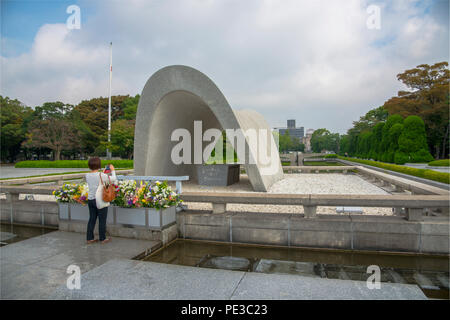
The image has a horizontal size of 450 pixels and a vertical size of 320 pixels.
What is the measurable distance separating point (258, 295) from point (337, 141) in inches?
4464

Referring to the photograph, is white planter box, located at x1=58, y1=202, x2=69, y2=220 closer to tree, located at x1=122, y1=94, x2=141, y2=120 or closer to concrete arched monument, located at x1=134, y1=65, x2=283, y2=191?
concrete arched monument, located at x1=134, y1=65, x2=283, y2=191

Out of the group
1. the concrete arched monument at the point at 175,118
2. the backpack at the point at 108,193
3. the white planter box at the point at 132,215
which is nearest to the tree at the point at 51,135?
the concrete arched monument at the point at 175,118

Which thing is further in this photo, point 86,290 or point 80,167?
point 80,167

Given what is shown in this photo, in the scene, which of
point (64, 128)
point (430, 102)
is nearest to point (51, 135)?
point (64, 128)

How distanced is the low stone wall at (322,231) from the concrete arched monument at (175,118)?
13.8 feet

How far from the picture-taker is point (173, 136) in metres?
12.7

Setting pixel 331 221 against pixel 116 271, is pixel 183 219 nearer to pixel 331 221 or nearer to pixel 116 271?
pixel 116 271

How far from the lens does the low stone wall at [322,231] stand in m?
4.82

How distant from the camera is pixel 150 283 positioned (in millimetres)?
3432

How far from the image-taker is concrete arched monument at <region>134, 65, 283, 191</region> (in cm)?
959

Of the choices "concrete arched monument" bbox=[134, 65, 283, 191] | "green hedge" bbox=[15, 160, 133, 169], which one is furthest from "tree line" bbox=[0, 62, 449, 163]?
"concrete arched monument" bbox=[134, 65, 283, 191]

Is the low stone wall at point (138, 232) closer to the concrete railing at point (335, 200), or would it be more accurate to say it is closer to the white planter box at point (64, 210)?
the white planter box at point (64, 210)

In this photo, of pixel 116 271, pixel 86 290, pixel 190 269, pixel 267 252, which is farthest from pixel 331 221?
pixel 86 290

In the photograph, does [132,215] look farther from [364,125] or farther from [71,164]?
[364,125]
